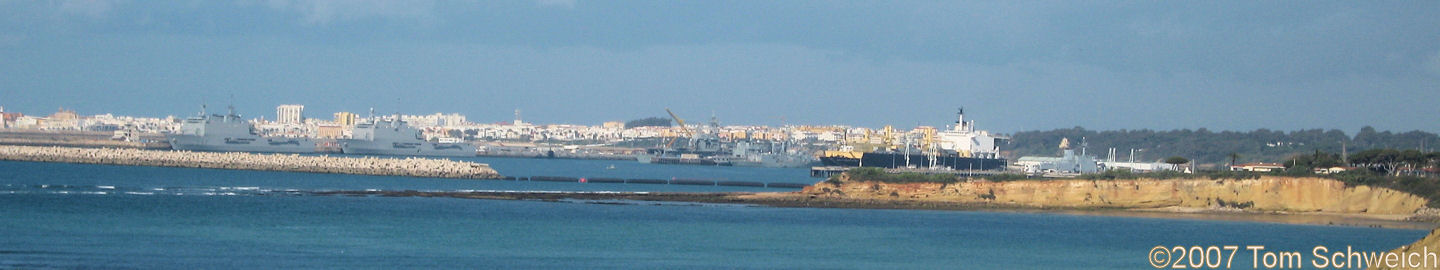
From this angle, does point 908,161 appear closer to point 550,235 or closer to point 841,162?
point 841,162

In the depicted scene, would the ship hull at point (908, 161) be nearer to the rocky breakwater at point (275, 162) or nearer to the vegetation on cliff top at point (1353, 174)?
the rocky breakwater at point (275, 162)

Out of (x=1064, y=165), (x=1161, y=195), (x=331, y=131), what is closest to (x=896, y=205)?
(x=1161, y=195)

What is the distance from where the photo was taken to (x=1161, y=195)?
42.8 metres

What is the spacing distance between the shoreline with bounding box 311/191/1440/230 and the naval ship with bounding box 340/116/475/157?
8285 centimetres

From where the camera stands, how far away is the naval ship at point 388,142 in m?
128

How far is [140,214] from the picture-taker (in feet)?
107

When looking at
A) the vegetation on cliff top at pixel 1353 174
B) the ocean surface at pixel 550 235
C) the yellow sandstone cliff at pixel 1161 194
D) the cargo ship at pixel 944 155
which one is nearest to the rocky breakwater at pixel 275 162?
the ocean surface at pixel 550 235

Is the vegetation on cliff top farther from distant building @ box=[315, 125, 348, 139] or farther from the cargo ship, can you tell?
distant building @ box=[315, 125, 348, 139]

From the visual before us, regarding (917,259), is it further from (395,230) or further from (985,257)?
(395,230)

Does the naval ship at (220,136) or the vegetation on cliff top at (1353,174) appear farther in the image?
the naval ship at (220,136)

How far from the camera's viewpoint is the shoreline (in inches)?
1489

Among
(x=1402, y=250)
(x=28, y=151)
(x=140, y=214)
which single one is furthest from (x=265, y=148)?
(x=1402, y=250)

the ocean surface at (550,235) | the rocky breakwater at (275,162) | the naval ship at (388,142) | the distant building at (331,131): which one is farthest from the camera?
the distant building at (331,131)

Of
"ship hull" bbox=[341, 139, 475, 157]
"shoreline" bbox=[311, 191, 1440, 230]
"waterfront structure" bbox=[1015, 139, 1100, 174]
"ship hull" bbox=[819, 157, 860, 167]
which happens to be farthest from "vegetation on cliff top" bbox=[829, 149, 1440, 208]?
"ship hull" bbox=[341, 139, 475, 157]
